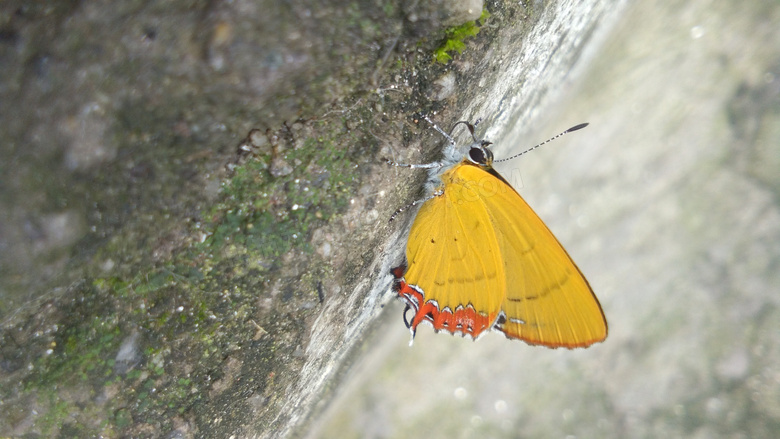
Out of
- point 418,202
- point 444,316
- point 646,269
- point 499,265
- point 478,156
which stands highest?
point 478,156

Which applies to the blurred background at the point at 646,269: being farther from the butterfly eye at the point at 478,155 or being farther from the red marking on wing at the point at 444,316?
the butterfly eye at the point at 478,155

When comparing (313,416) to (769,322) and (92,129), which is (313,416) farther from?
(769,322)

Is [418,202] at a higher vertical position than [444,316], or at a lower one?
higher

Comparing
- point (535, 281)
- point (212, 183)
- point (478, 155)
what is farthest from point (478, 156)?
point (212, 183)

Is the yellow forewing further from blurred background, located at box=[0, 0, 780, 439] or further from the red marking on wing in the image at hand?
blurred background, located at box=[0, 0, 780, 439]

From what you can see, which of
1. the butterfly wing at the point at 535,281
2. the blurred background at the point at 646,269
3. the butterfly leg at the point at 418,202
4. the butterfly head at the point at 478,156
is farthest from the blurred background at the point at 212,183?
the blurred background at the point at 646,269

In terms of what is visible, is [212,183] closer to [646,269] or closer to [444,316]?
[444,316]

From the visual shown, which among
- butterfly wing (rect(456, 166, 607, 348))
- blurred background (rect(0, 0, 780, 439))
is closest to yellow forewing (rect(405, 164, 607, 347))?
butterfly wing (rect(456, 166, 607, 348))
